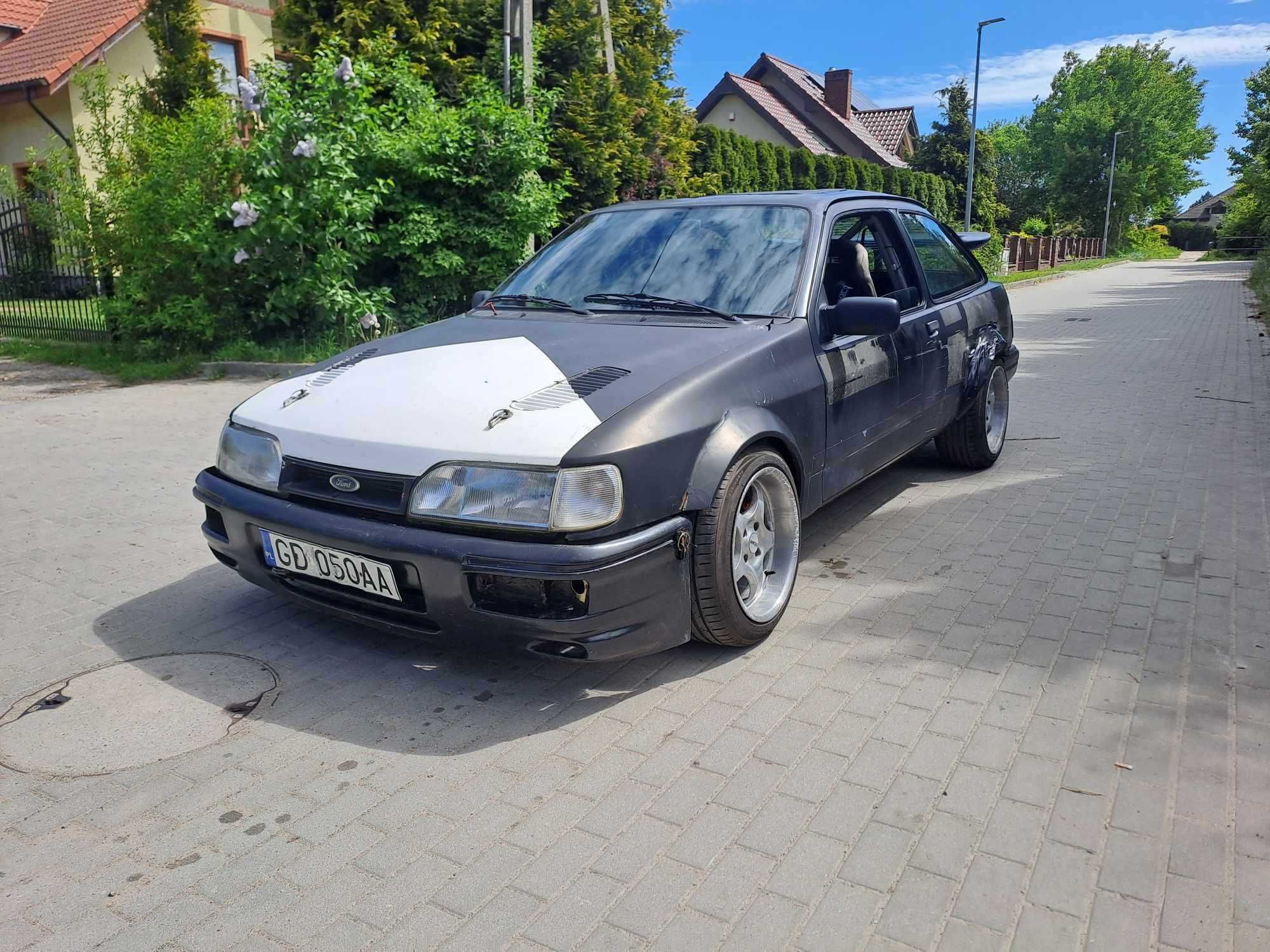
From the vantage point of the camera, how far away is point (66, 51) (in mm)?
17906

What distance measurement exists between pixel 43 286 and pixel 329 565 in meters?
12.6

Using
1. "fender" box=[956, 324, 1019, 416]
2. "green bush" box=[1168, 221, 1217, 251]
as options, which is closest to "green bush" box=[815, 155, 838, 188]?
"fender" box=[956, 324, 1019, 416]

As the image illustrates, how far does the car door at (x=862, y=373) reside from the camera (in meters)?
4.12

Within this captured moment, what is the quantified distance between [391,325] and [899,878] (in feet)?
32.0

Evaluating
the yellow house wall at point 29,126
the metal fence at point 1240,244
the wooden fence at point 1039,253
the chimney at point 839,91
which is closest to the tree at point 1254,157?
the metal fence at point 1240,244

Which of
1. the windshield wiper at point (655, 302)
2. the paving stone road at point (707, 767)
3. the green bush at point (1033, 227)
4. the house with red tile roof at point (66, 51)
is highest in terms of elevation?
the house with red tile roof at point (66, 51)

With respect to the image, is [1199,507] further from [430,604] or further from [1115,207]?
[1115,207]

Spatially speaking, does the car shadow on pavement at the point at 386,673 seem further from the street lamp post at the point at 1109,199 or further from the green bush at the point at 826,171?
the street lamp post at the point at 1109,199

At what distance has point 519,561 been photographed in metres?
2.91

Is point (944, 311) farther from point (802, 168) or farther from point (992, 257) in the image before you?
point (992, 257)

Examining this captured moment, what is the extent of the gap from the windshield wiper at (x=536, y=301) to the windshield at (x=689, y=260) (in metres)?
0.03

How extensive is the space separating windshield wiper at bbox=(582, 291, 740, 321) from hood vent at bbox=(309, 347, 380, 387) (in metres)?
0.96

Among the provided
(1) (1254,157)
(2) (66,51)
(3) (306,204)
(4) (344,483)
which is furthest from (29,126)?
(1) (1254,157)

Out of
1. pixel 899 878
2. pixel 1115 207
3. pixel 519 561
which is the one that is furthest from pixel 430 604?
pixel 1115 207
